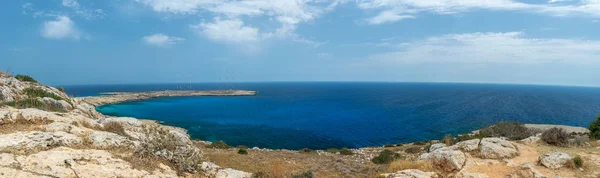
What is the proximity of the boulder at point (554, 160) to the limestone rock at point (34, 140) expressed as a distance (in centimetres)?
2034

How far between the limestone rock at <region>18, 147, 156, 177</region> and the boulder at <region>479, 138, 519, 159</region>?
16207 mm

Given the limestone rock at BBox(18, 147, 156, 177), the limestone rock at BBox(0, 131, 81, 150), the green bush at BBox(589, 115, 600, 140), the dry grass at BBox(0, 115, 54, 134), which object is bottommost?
the green bush at BBox(589, 115, 600, 140)

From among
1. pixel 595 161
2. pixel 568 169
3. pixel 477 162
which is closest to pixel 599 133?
pixel 595 161

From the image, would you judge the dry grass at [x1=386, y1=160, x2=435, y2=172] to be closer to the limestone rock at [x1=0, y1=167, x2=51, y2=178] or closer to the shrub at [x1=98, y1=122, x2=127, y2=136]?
the shrub at [x1=98, y1=122, x2=127, y2=136]

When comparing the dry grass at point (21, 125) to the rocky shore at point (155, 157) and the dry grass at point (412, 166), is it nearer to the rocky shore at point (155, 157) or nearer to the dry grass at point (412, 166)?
the rocky shore at point (155, 157)

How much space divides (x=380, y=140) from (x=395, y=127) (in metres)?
14.8

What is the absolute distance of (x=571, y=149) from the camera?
55.0ft

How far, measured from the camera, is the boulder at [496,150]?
14.9 m

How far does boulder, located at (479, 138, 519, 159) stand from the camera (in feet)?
49.0

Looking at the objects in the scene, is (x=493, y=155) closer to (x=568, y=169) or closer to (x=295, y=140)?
(x=568, y=169)

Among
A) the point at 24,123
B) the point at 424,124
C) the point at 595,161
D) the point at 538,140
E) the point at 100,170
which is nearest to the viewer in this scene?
the point at 100,170

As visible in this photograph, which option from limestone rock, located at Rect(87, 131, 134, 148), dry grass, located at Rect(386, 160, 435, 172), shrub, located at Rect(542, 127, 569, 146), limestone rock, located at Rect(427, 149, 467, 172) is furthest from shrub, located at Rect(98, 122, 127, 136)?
shrub, located at Rect(542, 127, 569, 146)

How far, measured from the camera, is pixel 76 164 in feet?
28.9

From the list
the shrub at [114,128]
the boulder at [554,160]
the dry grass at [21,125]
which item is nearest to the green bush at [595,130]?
the boulder at [554,160]
